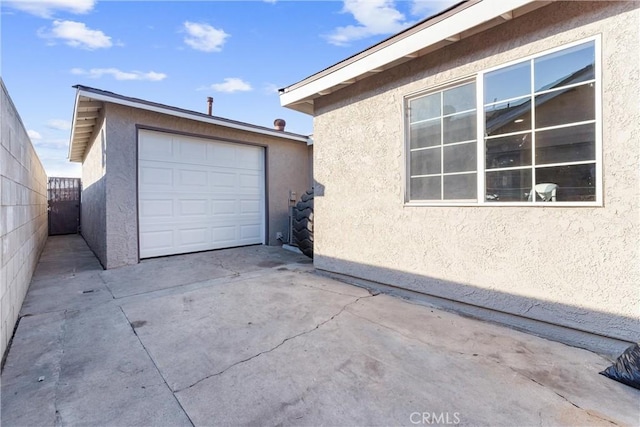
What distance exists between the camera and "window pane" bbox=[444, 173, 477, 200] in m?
3.74

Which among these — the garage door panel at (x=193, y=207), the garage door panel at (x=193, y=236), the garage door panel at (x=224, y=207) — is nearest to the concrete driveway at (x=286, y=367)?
the garage door panel at (x=193, y=236)

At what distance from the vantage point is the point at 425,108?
4.24 m

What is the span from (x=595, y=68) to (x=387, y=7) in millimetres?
3225

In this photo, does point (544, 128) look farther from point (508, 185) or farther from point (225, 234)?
point (225, 234)

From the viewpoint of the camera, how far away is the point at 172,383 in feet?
7.60

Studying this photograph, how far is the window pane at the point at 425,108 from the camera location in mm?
4117

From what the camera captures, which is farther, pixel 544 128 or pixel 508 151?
pixel 508 151

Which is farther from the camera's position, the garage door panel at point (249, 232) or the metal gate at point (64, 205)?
the metal gate at point (64, 205)

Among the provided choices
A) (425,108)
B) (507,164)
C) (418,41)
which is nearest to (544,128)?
(507,164)

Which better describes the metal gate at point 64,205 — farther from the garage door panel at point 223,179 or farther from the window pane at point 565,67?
the window pane at point 565,67

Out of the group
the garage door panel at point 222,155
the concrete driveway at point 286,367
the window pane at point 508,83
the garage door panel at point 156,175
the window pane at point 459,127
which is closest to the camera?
the concrete driveway at point 286,367

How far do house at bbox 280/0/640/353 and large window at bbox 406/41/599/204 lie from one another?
0.5 inches

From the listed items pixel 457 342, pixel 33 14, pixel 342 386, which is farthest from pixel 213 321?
pixel 33 14

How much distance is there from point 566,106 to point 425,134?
159cm
